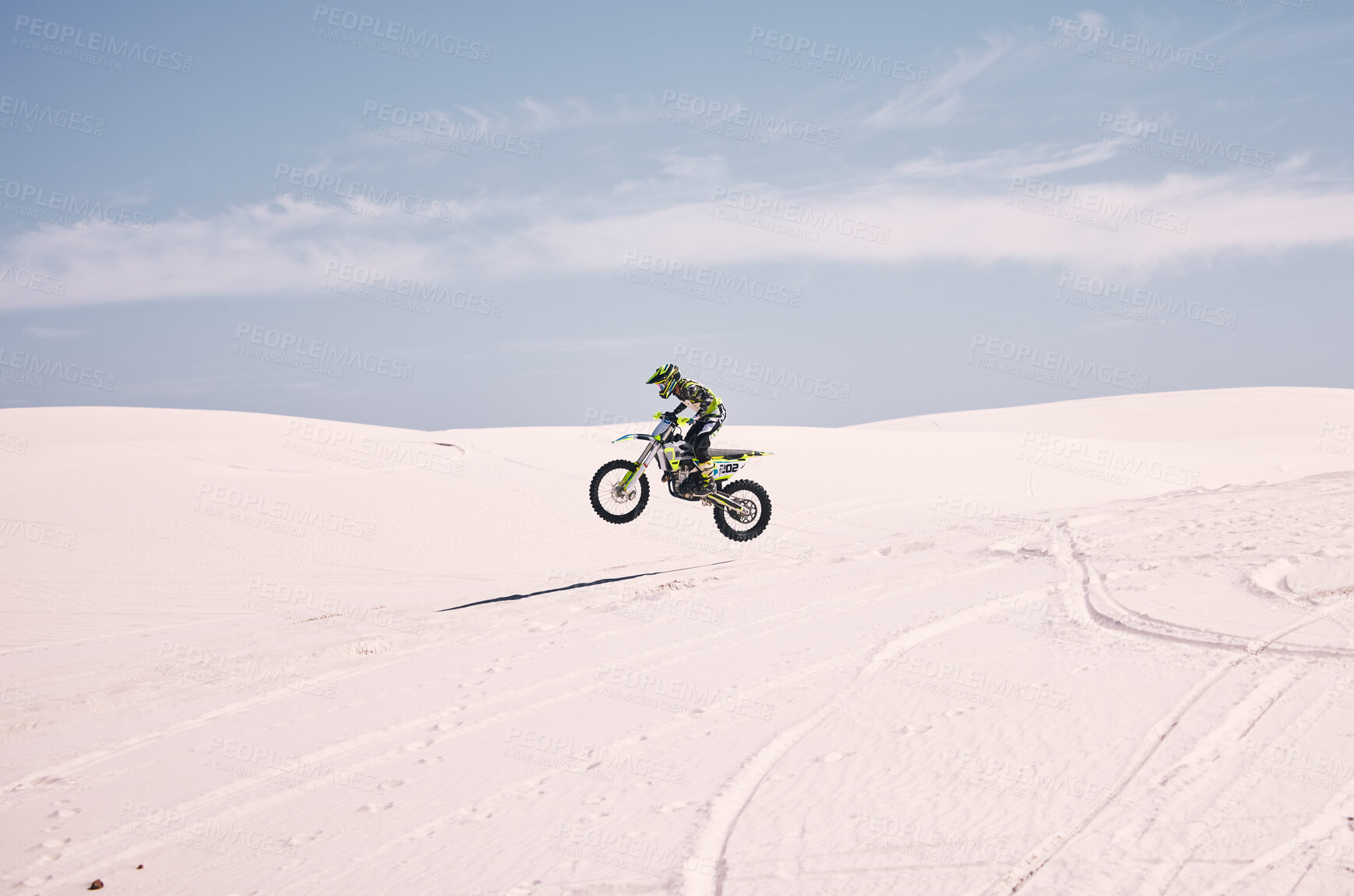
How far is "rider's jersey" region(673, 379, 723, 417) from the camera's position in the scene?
36.4ft

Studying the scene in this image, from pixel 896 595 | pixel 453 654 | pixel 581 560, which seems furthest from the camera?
pixel 581 560

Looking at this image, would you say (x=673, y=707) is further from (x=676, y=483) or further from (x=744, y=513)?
(x=744, y=513)

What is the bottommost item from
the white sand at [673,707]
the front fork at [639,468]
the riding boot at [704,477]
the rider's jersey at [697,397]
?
the white sand at [673,707]

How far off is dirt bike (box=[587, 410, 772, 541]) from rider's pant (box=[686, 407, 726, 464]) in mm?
69

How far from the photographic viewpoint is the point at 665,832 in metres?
3.83

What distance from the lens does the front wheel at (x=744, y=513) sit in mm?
11906

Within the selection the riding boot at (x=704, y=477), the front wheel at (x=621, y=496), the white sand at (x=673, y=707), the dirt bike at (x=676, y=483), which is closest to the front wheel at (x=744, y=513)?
the dirt bike at (x=676, y=483)

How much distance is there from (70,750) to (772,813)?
4458 mm

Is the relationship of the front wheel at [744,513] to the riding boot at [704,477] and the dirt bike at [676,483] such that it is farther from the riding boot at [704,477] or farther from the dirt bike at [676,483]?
the riding boot at [704,477]

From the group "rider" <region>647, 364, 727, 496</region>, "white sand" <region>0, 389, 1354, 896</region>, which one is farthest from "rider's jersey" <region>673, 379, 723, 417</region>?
"white sand" <region>0, 389, 1354, 896</region>

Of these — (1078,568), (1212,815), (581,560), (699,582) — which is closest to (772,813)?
(1212,815)

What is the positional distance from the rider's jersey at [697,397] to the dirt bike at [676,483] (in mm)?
226

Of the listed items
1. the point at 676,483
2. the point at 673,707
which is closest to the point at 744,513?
the point at 676,483

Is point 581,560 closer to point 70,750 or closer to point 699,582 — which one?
point 699,582
